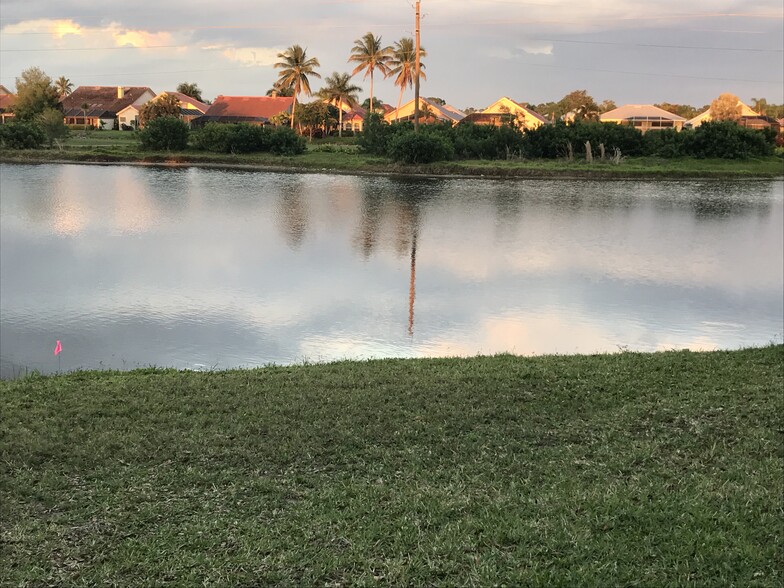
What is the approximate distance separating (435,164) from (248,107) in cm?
3436

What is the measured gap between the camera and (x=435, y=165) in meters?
36.1

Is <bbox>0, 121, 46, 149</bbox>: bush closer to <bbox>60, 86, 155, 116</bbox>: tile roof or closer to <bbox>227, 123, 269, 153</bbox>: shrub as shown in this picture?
<bbox>227, 123, 269, 153</bbox>: shrub

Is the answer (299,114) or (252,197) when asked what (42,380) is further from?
(299,114)

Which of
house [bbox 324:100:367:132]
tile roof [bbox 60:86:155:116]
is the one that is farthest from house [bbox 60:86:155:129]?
house [bbox 324:100:367:132]

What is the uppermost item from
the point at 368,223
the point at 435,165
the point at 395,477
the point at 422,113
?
the point at 422,113

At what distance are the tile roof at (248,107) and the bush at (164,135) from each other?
73.5 ft

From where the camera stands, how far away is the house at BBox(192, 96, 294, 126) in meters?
63.6

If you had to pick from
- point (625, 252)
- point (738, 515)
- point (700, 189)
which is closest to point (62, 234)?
point (625, 252)

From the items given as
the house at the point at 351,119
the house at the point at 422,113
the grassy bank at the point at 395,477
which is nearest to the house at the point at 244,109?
the house at the point at 351,119

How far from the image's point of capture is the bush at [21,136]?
4006 centimetres

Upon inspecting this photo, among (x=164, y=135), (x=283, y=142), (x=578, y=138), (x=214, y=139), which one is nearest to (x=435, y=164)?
(x=283, y=142)

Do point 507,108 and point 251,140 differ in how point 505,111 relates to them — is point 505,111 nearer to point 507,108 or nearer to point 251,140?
point 507,108

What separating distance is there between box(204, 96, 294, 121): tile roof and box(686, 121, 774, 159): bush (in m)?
34.0

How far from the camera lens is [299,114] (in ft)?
184
